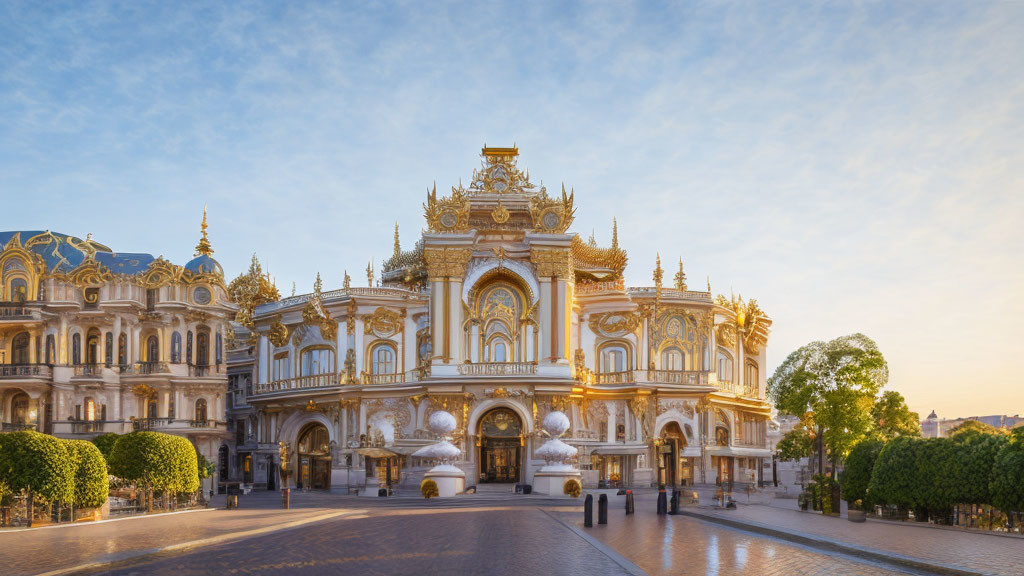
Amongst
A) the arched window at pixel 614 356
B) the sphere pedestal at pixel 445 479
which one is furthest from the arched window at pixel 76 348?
the arched window at pixel 614 356

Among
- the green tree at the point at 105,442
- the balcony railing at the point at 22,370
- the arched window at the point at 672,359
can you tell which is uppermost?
the arched window at the point at 672,359

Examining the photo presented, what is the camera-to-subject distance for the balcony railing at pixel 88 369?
2480 inches

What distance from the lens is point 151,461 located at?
42438mm

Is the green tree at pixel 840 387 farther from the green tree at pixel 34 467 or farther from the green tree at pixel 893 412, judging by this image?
the green tree at pixel 34 467

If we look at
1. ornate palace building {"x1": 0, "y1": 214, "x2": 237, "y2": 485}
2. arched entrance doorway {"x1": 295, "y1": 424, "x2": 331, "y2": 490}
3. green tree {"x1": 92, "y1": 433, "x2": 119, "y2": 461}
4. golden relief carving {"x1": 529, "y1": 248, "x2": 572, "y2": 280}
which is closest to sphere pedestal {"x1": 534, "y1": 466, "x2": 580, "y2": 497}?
golden relief carving {"x1": 529, "y1": 248, "x2": 572, "y2": 280}

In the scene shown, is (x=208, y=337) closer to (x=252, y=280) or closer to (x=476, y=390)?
(x=252, y=280)

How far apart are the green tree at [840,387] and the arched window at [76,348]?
43.3 m

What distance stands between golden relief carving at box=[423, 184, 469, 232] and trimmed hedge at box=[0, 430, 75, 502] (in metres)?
33.3

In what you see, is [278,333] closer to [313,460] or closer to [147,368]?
Result: [313,460]

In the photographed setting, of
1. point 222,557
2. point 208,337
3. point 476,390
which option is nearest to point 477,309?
point 476,390

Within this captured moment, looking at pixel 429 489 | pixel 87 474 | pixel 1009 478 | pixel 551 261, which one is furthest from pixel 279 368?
pixel 1009 478

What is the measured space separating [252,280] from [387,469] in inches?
977

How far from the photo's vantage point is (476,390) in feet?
201

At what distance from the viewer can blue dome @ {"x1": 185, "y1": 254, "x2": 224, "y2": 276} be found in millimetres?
70750
